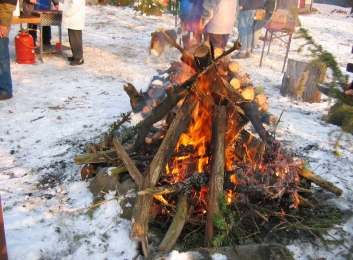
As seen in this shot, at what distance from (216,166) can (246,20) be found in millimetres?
7883

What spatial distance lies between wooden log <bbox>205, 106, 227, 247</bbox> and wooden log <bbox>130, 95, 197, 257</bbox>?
0.95 feet

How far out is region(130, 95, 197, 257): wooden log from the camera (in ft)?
9.18

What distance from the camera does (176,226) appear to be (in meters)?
2.87

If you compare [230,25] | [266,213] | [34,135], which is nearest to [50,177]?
[34,135]

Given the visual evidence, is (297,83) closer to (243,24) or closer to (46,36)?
(243,24)

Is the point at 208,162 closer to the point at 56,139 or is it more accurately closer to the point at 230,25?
the point at 56,139

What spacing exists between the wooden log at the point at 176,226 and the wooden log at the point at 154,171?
17 centimetres

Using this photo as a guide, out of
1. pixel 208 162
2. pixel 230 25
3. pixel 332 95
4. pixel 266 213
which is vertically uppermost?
pixel 230 25

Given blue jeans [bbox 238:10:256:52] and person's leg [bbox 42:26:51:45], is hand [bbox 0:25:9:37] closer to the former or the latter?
person's leg [bbox 42:26:51:45]

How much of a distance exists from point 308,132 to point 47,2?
8.39 meters

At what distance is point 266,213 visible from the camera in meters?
3.19

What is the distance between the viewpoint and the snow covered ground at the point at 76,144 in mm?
2959

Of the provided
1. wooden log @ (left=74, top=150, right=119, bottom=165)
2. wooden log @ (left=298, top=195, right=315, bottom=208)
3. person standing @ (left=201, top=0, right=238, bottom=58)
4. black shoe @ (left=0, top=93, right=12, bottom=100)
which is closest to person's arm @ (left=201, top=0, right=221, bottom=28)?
person standing @ (left=201, top=0, right=238, bottom=58)

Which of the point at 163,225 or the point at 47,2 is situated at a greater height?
the point at 47,2
